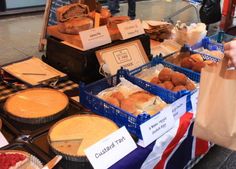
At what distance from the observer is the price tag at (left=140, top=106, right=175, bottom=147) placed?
1082 mm

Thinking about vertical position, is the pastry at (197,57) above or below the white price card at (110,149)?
above

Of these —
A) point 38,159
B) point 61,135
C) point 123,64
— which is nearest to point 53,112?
point 61,135

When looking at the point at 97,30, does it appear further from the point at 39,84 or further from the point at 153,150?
the point at 153,150

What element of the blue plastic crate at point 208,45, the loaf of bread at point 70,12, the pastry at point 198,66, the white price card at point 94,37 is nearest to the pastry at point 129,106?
the white price card at point 94,37

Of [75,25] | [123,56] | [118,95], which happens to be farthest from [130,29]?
[118,95]

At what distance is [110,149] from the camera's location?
976 millimetres

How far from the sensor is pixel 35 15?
17.4ft

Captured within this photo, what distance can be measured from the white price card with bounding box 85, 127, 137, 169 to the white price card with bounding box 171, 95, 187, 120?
0.87 feet

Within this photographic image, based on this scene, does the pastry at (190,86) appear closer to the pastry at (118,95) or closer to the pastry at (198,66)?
the pastry at (198,66)

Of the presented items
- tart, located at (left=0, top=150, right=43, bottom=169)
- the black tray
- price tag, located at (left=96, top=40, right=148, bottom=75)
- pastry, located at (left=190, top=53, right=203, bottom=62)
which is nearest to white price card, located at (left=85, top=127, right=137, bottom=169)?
tart, located at (left=0, top=150, right=43, bottom=169)

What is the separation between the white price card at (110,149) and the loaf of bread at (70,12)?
825 millimetres

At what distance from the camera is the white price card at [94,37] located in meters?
1.47

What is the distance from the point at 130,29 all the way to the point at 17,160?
3.35 ft

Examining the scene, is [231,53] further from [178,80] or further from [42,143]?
[42,143]
